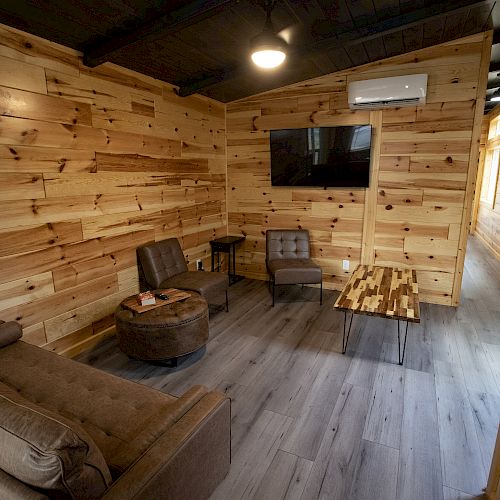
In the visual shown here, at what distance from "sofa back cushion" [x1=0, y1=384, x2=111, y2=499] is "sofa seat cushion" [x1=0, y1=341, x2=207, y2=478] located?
24cm

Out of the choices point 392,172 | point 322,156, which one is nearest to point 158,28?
point 322,156

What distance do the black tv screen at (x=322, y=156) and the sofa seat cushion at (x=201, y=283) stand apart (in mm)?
1738

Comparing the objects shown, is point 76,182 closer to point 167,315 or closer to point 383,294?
point 167,315

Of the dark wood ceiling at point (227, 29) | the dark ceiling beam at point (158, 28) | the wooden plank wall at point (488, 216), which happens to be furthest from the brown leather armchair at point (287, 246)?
the wooden plank wall at point (488, 216)

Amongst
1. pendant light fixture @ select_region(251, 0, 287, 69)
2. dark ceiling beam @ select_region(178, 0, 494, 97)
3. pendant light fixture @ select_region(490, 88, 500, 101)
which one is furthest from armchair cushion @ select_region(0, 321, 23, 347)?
pendant light fixture @ select_region(490, 88, 500, 101)

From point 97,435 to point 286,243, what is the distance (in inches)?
131

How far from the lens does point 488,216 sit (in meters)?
7.32

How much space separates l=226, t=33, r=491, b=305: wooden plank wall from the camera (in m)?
3.61

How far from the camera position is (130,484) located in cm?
107

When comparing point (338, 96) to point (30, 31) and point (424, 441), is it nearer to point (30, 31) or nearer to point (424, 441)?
point (30, 31)

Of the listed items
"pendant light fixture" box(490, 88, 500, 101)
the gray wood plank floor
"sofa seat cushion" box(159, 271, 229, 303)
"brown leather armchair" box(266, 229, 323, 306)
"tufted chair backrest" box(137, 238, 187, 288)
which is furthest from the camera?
"pendant light fixture" box(490, 88, 500, 101)

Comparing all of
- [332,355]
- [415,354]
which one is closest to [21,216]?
[332,355]

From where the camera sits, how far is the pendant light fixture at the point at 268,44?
2236 mm

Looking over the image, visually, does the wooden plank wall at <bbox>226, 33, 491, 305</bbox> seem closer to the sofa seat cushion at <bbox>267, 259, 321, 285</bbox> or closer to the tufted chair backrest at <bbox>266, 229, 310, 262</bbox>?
the tufted chair backrest at <bbox>266, 229, 310, 262</bbox>
